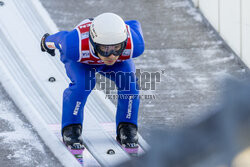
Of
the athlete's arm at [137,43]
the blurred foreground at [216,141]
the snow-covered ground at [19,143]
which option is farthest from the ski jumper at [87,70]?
the blurred foreground at [216,141]

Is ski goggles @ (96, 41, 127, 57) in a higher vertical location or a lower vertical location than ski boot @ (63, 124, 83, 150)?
higher

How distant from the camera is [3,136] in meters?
3.62

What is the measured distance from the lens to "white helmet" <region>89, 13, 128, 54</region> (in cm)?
312

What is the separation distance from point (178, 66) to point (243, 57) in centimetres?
64

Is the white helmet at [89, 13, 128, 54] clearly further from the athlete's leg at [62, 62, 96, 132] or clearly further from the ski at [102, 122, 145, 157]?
the ski at [102, 122, 145, 157]

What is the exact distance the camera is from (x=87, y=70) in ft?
11.2

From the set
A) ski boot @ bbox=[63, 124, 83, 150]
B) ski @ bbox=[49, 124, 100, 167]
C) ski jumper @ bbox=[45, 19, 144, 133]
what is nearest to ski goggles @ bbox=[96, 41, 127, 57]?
ski jumper @ bbox=[45, 19, 144, 133]

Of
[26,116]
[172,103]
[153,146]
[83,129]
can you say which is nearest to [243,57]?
[172,103]

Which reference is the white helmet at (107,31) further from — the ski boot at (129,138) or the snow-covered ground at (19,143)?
the snow-covered ground at (19,143)

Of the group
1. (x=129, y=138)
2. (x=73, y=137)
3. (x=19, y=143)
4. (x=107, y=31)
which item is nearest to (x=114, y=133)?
(x=129, y=138)

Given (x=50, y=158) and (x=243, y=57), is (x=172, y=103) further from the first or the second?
(x=50, y=158)

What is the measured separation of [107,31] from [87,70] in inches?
15.8

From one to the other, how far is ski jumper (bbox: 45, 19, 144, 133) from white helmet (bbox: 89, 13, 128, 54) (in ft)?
0.40

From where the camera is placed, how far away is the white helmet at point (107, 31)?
3.12 metres
